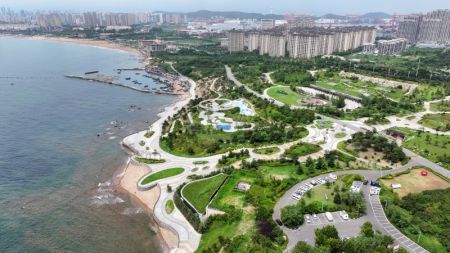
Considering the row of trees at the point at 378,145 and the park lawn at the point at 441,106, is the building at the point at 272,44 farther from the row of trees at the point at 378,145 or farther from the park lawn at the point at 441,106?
the row of trees at the point at 378,145

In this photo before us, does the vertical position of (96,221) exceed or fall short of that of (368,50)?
it falls short

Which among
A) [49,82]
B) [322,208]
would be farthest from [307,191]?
[49,82]

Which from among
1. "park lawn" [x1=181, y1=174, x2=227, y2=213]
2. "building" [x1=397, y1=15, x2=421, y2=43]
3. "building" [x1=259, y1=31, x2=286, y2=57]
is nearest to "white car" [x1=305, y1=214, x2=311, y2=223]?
"park lawn" [x1=181, y1=174, x2=227, y2=213]

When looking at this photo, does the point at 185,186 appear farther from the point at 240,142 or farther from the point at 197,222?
the point at 240,142

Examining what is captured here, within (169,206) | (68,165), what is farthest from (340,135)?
(68,165)

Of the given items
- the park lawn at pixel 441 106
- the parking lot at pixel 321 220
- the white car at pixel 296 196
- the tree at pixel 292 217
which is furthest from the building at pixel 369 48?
the tree at pixel 292 217

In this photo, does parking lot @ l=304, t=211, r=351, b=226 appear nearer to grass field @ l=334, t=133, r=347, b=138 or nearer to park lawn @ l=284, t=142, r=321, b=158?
park lawn @ l=284, t=142, r=321, b=158
